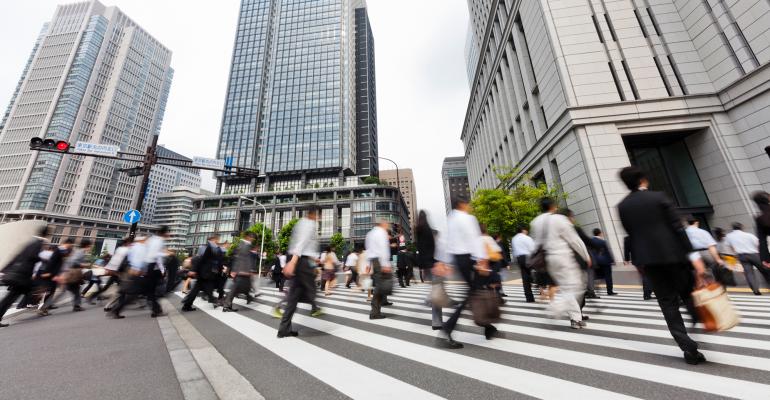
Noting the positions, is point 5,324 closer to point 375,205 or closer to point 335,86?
point 375,205

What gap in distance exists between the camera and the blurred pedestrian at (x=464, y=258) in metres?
3.27

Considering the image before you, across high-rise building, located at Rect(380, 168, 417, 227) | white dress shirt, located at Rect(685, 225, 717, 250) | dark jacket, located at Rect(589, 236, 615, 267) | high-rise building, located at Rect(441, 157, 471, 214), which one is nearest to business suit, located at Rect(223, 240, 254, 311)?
→ dark jacket, located at Rect(589, 236, 615, 267)

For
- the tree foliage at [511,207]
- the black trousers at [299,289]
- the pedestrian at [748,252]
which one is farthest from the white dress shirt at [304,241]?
the tree foliage at [511,207]

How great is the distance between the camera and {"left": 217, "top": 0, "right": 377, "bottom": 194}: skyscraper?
70500mm

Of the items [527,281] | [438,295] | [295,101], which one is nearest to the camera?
[438,295]

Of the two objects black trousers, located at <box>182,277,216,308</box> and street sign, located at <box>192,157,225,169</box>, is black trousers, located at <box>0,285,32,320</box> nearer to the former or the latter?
black trousers, located at <box>182,277,216,308</box>

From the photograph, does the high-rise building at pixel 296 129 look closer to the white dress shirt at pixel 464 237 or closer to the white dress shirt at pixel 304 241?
the white dress shirt at pixel 304 241

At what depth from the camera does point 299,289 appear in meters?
4.13

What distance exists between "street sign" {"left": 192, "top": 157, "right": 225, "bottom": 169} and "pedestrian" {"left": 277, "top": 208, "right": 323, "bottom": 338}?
8.12 metres

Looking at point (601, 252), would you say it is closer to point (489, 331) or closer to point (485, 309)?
point (489, 331)

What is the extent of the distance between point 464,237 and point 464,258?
0.26m

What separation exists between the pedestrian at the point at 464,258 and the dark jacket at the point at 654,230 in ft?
4.81

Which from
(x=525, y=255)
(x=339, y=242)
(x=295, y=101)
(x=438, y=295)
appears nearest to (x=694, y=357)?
(x=438, y=295)

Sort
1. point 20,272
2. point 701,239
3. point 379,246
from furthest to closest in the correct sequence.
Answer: point 701,239 < point 20,272 < point 379,246
